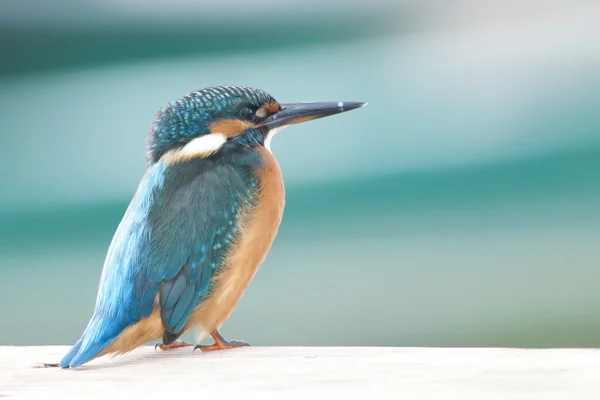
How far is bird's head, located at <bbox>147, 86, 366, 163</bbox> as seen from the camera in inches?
68.4

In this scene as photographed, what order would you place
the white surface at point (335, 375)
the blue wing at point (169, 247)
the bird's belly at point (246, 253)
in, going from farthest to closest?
the bird's belly at point (246, 253)
the blue wing at point (169, 247)
the white surface at point (335, 375)

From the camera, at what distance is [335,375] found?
1089 mm

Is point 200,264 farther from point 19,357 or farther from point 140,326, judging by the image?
point 19,357

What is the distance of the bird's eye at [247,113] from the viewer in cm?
179

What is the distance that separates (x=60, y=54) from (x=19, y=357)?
1738mm

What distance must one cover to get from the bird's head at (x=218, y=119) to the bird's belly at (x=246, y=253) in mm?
72

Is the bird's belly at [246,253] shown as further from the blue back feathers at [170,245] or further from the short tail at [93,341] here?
the short tail at [93,341]

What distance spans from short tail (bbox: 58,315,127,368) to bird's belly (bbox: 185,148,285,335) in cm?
18

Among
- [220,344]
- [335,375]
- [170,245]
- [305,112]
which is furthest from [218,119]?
[335,375]

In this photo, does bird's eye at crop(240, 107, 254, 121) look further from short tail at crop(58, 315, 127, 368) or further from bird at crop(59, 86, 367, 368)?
short tail at crop(58, 315, 127, 368)

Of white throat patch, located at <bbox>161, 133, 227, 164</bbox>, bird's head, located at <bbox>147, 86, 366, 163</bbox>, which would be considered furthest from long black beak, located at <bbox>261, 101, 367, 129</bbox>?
white throat patch, located at <bbox>161, 133, 227, 164</bbox>

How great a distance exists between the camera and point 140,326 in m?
1.56

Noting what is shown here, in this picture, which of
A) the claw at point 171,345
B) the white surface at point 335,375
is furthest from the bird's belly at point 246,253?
the white surface at point 335,375

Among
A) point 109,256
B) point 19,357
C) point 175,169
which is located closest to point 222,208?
point 175,169
